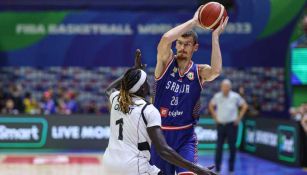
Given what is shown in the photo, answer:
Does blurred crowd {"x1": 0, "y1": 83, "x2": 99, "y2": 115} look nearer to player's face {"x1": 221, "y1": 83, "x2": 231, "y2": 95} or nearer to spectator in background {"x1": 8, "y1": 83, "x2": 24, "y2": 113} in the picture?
spectator in background {"x1": 8, "y1": 83, "x2": 24, "y2": 113}

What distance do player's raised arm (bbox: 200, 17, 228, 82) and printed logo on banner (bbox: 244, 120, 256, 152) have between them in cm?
1003

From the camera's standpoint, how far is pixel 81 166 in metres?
15.3

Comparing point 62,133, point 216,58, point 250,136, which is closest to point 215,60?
point 216,58

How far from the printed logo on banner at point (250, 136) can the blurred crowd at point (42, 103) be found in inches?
216

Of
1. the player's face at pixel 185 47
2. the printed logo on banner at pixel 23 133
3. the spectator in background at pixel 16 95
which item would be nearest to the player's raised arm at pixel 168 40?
the player's face at pixel 185 47

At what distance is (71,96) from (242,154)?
6.20 metres

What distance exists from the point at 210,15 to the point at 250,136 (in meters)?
10.9

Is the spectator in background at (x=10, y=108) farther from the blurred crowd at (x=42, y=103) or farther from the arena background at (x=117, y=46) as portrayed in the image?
the arena background at (x=117, y=46)

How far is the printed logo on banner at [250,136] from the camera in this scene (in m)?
17.8

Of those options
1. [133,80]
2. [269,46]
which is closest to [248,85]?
[269,46]

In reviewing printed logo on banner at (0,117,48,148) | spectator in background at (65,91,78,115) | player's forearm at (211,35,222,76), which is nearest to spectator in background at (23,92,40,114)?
spectator in background at (65,91,78,115)

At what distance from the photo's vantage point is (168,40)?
749cm

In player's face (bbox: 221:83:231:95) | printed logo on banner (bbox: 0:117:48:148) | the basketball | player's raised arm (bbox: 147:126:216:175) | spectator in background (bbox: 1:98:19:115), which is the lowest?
printed logo on banner (bbox: 0:117:48:148)

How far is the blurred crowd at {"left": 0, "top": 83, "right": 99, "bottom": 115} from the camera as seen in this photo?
20203 mm
